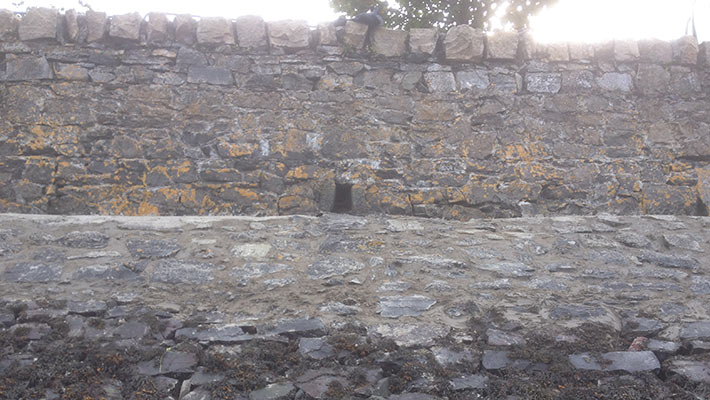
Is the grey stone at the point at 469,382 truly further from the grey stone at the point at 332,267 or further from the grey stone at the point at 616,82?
the grey stone at the point at 616,82

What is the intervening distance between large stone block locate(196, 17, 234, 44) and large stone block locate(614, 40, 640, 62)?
3.00m

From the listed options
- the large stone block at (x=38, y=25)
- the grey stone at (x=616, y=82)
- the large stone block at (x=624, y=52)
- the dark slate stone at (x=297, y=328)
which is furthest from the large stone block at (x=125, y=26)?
the large stone block at (x=624, y=52)

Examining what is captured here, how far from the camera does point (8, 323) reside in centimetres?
287

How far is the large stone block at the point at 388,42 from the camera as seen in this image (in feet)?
15.3

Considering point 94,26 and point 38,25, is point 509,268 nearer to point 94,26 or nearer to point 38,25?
point 94,26

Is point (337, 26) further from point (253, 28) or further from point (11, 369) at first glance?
point (11, 369)

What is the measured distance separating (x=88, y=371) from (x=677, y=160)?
438 centimetres

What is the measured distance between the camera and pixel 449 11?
8.50 meters

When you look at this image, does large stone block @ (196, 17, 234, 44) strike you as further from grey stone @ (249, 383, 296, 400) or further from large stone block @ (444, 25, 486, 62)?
grey stone @ (249, 383, 296, 400)

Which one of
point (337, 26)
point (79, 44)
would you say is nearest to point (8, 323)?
point (79, 44)

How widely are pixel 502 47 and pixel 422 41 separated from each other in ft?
2.06

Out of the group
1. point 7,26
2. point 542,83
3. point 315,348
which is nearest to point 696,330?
point 315,348

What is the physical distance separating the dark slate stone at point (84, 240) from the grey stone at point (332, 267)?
125cm

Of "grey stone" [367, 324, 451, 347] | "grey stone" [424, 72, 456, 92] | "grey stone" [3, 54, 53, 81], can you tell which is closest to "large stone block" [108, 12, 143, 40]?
"grey stone" [3, 54, 53, 81]
